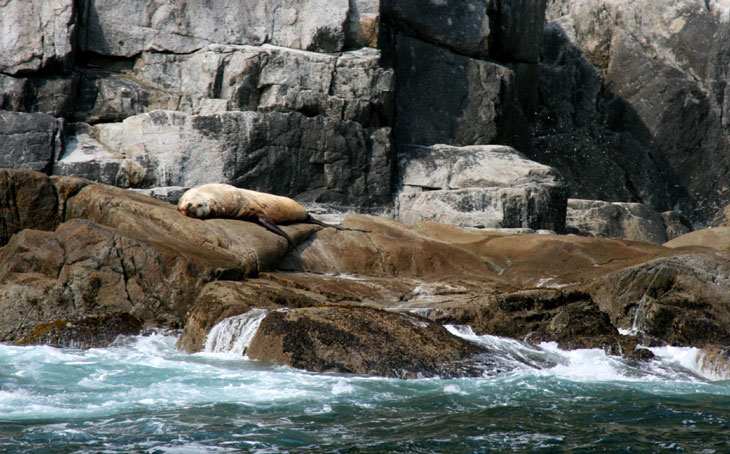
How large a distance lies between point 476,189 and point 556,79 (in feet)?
26.4

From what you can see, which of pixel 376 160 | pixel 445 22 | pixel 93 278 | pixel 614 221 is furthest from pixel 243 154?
pixel 614 221

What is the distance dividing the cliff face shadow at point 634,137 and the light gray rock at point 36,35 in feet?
37.2

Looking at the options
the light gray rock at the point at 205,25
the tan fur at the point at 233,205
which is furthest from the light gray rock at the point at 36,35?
the tan fur at the point at 233,205

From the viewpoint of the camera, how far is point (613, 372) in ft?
23.8

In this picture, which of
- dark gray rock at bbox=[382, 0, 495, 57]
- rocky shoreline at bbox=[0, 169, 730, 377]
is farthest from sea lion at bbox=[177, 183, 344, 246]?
dark gray rock at bbox=[382, 0, 495, 57]

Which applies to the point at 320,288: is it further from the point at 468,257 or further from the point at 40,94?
the point at 40,94

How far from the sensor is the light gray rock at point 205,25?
15867 mm

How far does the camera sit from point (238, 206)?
37.2ft

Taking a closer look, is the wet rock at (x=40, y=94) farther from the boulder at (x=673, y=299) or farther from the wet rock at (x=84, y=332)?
the boulder at (x=673, y=299)

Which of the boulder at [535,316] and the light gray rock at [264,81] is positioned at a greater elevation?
the light gray rock at [264,81]

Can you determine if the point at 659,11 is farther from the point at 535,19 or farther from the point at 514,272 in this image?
the point at 514,272

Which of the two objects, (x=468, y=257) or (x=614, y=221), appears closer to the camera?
(x=468, y=257)

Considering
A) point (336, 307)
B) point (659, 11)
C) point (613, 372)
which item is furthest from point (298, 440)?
point (659, 11)

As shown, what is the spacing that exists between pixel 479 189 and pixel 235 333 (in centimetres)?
836
